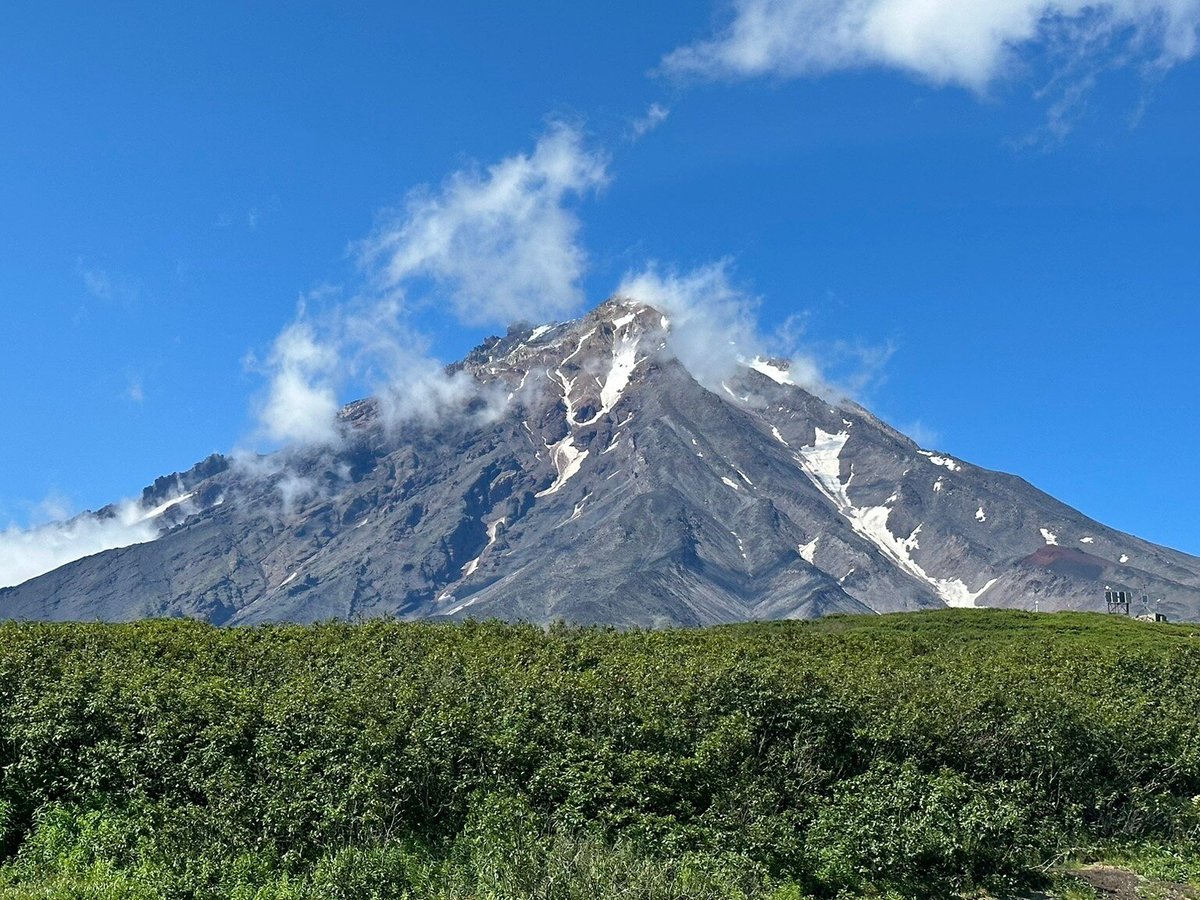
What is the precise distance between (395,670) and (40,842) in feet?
49.1

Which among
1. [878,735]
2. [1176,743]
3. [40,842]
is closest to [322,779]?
[40,842]

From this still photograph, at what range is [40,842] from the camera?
2786 centimetres

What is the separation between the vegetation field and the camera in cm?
2739

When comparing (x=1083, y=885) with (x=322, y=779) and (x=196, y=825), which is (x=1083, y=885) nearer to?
(x=322, y=779)

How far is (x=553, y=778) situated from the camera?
3111 cm

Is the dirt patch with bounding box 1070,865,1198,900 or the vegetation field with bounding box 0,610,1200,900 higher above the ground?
the vegetation field with bounding box 0,610,1200,900

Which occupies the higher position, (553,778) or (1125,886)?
(553,778)

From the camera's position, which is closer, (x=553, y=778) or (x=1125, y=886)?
(x=553, y=778)

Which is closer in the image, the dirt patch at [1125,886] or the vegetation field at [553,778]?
the vegetation field at [553,778]

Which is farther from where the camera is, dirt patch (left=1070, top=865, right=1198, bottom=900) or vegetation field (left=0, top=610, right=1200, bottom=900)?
dirt patch (left=1070, top=865, right=1198, bottom=900)

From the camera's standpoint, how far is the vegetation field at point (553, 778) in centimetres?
2739

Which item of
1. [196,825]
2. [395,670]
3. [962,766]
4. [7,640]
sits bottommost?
[962,766]

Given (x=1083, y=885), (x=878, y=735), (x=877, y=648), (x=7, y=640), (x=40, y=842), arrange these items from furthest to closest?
(x=877, y=648) → (x=7, y=640) → (x=878, y=735) → (x=1083, y=885) → (x=40, y=842)

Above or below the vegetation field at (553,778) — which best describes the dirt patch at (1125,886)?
below
